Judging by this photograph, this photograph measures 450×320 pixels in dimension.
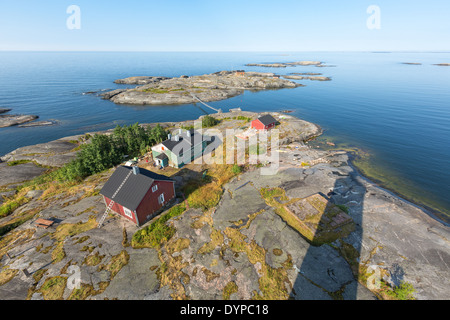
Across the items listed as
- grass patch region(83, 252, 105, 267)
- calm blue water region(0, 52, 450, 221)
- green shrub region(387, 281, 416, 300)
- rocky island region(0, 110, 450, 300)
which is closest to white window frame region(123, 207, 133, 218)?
rocky island region(0, 110, 450, 300)

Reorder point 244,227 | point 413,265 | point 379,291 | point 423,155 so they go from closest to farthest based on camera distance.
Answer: point 379,291, point 413,265, point 244,227, point 423,155

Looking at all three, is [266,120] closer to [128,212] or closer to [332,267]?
[332,267]

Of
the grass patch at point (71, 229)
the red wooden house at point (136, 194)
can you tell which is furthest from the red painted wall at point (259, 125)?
the grass patch at point (71, 229)

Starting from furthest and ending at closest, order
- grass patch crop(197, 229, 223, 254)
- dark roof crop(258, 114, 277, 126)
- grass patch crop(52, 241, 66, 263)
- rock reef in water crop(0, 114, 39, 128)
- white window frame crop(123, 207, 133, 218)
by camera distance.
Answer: rock reef in water crop(0, 114, 39, 128), dark roof crop(258, 114, 277, 126), white window frame crop(123, 207, 133, 218), grass patch crop(197, 229, 223, 254), grass patch crop(52, 241, 66, 263)

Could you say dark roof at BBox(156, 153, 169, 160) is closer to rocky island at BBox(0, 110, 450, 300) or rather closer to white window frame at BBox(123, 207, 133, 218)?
rocky island at BBox(0, 110, 450, 300)

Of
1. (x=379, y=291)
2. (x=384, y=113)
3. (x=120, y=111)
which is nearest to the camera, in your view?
(x=379, y=291)
